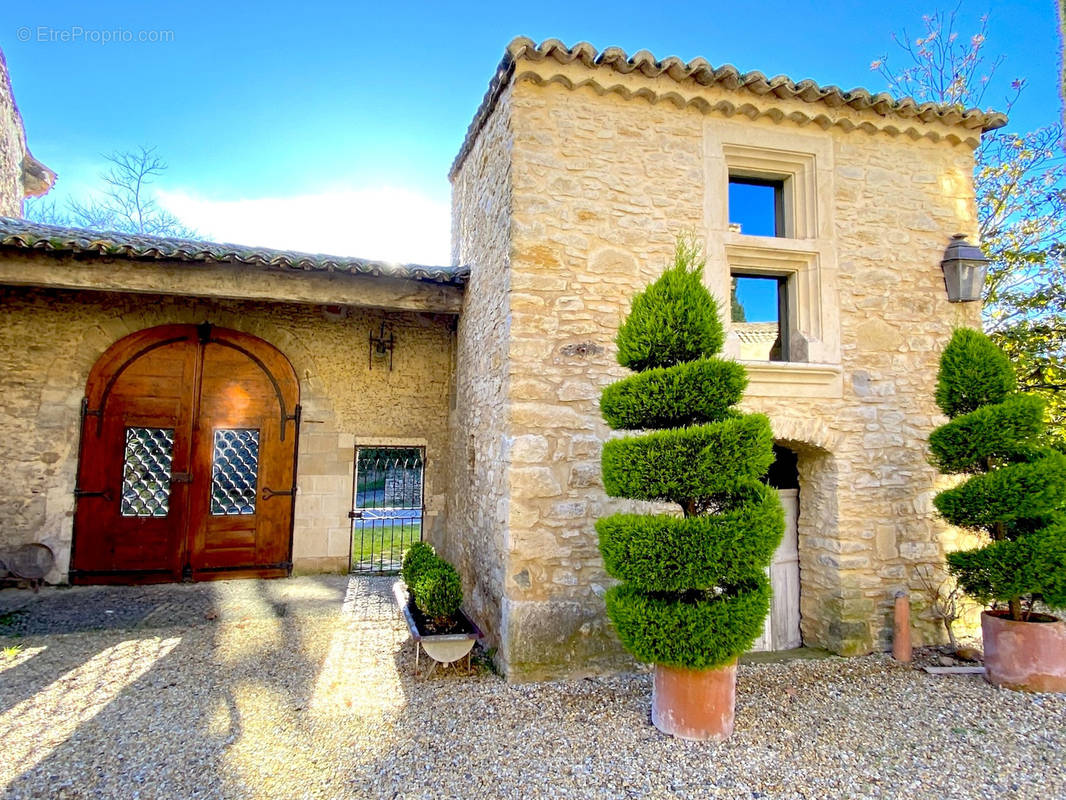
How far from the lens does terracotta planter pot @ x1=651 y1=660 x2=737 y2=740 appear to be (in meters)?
3.26

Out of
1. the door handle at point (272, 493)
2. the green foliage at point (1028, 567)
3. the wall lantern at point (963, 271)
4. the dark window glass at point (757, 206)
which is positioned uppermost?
the dark window glass at point (757, 206)

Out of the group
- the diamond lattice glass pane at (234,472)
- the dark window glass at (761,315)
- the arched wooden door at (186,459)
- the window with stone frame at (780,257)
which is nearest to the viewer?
the window with stone frame at (780,257)

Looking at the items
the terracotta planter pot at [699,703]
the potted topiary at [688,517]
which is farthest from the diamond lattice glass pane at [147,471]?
the terracotta planter pot at [699,703]

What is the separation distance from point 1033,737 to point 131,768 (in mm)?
5162

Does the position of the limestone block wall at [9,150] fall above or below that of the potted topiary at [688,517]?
above

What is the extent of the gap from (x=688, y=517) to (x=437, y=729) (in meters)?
1.97

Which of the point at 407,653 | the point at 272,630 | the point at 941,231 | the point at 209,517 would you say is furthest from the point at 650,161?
the point at 209,517

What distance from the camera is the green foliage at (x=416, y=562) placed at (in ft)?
15.1

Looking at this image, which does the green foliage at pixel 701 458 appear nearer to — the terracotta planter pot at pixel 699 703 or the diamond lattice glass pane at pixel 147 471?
the terracotta planter pot at pixel 699 703

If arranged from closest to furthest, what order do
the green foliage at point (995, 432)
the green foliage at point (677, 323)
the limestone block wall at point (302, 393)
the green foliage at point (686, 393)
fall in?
the green foliage at point (686, 393), the green foliage at point (677, 323), the green foliage at point (995, 432), the limestone block wall at point (302, 393)

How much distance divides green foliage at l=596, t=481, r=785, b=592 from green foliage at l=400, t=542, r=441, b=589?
1960 mm

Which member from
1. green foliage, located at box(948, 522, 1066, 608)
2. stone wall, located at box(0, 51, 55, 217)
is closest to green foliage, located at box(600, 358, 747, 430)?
green foliage, located at box(948, 522, 1066, 608)

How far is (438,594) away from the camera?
166 inches

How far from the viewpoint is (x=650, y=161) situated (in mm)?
4625
